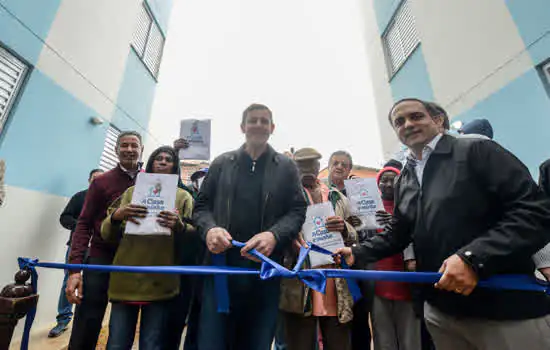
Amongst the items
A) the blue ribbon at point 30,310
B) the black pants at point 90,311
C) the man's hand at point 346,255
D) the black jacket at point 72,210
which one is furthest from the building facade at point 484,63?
the black jacket at point 72,210

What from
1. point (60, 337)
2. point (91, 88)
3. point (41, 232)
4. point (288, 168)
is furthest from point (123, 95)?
point (288, 168)

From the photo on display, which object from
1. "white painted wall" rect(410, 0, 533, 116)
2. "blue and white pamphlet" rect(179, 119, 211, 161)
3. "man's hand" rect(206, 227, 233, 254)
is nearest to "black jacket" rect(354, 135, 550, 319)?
"man's hand" rect(206, 227, 233, 254)

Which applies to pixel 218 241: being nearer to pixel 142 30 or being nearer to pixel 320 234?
pixel 320 234

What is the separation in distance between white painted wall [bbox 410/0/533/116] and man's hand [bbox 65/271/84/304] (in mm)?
5805

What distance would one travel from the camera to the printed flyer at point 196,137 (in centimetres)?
315

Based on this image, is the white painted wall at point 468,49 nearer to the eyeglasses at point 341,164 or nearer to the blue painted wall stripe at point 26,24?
the eyeglasses at point 341,164

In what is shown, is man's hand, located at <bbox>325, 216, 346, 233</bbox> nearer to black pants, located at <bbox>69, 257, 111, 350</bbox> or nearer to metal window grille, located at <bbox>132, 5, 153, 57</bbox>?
black pants, located at <bbox>69, 257, 111, 350</bbox>

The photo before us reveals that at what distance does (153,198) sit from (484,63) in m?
5.52

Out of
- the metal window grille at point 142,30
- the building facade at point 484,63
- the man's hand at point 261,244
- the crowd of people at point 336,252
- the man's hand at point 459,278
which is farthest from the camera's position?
the metal window grille at point 142,30

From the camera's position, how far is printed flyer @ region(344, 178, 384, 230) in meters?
1.98

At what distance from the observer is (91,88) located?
429cm

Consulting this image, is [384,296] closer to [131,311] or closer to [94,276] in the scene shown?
[131,311]

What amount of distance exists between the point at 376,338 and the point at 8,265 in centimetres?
424

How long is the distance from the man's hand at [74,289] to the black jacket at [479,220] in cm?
196
